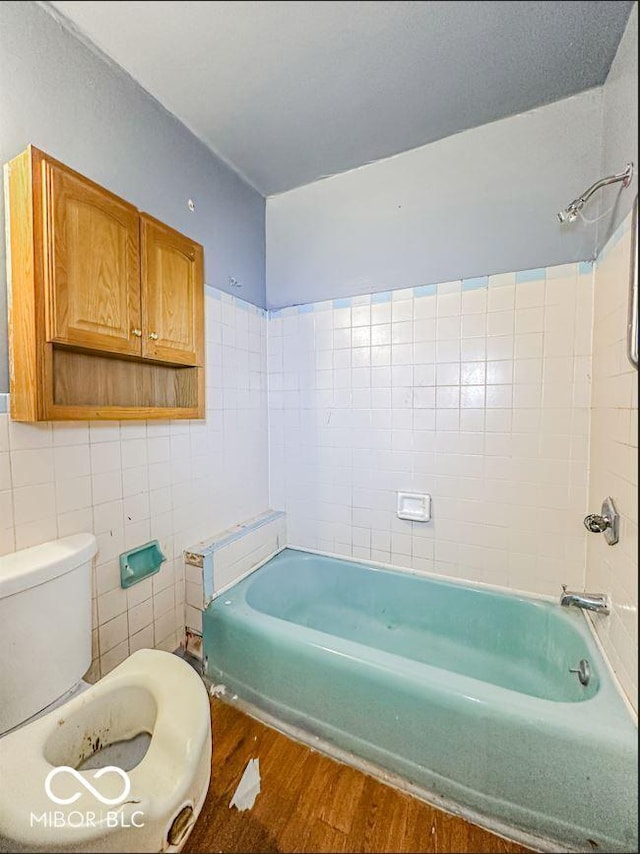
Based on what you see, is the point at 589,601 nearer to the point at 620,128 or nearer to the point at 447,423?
the point at 447,423

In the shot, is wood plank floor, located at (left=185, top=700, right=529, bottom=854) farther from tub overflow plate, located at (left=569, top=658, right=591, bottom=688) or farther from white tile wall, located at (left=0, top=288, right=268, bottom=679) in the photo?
white tile wall, located at (left=0, top=288, right=268, bottom=679)

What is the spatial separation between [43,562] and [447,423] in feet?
5.05

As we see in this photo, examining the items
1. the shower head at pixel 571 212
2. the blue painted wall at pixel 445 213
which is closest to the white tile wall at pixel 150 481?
the blue painted wall at pixel 445 213

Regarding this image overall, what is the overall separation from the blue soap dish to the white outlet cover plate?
1.08m

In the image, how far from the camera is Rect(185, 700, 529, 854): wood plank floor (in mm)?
553

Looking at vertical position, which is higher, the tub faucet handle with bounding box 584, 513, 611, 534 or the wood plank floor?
the tub faucet handle with bounding box 584, 513, 611, 534

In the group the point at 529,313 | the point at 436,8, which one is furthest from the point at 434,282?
the point at 436,8

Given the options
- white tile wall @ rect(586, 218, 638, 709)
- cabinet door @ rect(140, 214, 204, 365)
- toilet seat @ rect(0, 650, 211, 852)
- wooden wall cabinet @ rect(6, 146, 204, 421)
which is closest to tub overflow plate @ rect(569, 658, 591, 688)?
white tile wall @ rect(586, 218, 638, 709)

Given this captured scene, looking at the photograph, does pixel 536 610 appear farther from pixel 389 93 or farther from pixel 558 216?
pixel 389 93

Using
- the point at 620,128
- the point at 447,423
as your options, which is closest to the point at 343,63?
the point at 620,128

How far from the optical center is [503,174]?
139cm

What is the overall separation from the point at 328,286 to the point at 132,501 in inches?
53.3

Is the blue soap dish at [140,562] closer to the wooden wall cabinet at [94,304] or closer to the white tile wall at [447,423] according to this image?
the wooden wall cabinet at [94,304]

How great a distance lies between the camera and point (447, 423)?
161 cm
